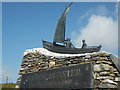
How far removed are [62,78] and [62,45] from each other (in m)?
2.82

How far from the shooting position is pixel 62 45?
9117 mm

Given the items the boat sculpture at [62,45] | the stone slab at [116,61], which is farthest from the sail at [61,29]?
the stone slab at [116,61]

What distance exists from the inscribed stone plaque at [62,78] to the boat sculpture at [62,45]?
128 cm

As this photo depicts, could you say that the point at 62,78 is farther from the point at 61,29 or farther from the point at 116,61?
the point at 61,29

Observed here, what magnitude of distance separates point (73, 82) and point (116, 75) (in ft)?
4.16

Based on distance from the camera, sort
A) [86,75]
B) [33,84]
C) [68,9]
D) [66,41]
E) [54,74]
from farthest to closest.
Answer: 1. [68,9]
2. [66,41]
3. [33,84]
4. [54,74]
5. [86,75]

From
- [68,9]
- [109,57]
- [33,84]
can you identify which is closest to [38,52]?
[33,84]

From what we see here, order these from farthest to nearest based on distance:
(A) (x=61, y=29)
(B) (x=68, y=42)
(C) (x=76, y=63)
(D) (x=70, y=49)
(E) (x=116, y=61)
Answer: (A) (x=61, y=29)
(B) (x=68, y=42)
(D) (x=70, y=49)
(C) (x=76, y=63)
(E) (x=116, y=61)

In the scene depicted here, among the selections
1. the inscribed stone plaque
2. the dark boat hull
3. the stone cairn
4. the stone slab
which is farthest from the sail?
the stone slab

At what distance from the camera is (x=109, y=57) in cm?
621

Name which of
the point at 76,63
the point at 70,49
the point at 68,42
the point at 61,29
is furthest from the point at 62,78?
the point at 61,29

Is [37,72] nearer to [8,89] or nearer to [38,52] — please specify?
[38,52]

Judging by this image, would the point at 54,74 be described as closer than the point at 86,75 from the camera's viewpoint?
No

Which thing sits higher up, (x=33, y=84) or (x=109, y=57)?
(x=109, y=57)
